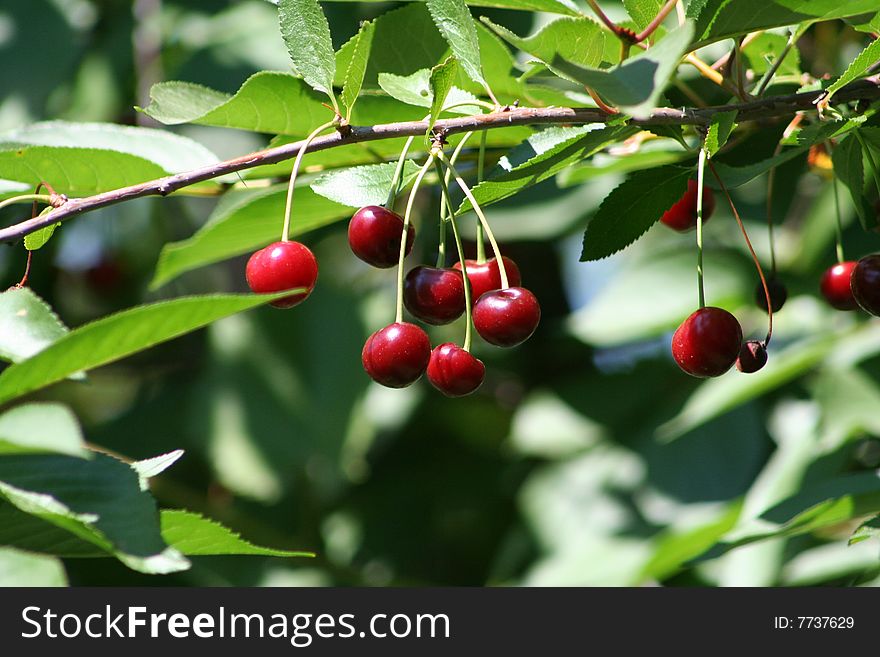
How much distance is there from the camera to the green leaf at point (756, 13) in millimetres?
933

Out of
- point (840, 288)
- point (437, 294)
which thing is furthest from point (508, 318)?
point (840, 288)

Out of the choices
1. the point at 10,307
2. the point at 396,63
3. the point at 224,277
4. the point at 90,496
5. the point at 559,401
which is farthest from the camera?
Answer: the point at 224,277

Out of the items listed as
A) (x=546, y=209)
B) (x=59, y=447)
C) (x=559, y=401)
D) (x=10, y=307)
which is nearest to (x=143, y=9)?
(x=546, y=209)

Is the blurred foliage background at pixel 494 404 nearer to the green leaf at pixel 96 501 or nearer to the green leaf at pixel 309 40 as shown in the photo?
the green leaf at pixel 309 40

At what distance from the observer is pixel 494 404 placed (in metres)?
3.01

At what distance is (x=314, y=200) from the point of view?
137 cm

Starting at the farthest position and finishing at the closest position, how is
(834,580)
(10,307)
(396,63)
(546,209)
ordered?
(546,209)
(834,580)
(396,63)
(10,307)

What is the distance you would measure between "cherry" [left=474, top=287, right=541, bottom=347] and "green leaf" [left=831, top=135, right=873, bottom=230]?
0.40 m

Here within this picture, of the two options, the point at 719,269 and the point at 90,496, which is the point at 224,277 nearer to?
the point at 719,269

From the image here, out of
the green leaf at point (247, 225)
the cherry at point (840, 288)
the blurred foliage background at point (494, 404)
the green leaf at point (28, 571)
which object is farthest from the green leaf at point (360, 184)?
the green leaf at point (28, 571)

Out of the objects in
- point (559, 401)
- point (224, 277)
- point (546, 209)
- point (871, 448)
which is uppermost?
point (224, 277)

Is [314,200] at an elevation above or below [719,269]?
below

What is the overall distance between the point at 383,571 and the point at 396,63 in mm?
1843

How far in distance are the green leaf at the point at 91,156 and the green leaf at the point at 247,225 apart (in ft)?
0.23
